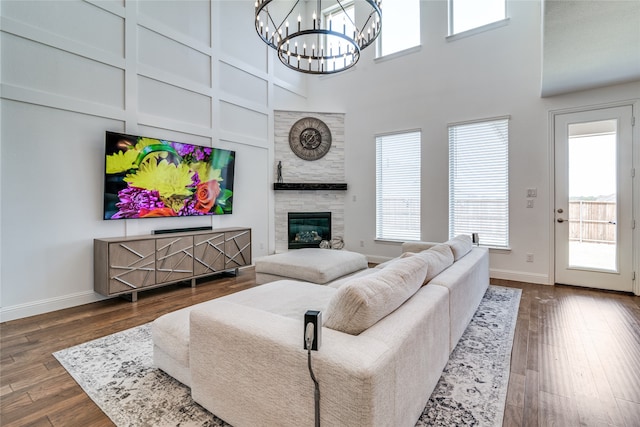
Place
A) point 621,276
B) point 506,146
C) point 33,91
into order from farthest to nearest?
point 506,146 → point 621,276 → point 33,91

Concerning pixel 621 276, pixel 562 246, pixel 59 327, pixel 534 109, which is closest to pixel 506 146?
pixel 534 109

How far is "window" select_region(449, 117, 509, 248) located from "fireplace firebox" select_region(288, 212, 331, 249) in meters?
2.25

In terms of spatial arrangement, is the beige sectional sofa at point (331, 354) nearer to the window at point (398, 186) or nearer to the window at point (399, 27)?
the window at point (398, 186)

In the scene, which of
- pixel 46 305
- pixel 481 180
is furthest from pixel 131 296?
pixel 481 180

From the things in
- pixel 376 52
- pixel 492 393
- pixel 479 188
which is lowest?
pixel 492 393

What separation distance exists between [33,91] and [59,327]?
2.27m

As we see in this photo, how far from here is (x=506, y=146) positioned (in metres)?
4.33

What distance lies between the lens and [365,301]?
1234 millimetres

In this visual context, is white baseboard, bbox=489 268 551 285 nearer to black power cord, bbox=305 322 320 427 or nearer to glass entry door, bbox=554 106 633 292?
glass entry door, bbox=554 106 633 292

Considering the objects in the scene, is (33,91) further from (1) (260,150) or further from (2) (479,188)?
(2) (479,188)

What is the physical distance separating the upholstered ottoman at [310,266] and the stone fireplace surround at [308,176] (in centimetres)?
190

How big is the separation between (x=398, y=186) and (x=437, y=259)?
3.30 metres

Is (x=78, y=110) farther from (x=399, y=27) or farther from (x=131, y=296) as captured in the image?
(x=399, y=27)

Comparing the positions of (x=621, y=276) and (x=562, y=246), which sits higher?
(x=562, y=246)
